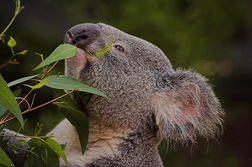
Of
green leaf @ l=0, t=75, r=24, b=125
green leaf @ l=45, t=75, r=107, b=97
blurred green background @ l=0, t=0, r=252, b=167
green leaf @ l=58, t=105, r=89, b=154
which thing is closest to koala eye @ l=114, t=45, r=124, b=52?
green leaf @ l=58, t=105, r=89, b=154

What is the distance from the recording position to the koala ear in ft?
12.0

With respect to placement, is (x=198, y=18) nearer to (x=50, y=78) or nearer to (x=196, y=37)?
(x=196, y=37)

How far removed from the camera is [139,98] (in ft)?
12.2

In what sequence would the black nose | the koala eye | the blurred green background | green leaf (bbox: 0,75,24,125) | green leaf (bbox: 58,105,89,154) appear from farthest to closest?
the blurred green background, the koala eye, the black nose, green leaf (bbox: 58,105,89,154), green leaf (bbox: 0,75,24,125)

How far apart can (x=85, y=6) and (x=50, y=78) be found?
4.29 m

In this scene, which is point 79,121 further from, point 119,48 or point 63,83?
point 119,48

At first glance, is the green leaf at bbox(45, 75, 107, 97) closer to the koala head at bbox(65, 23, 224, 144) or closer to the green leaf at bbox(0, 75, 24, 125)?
the green leaf at bbox(0, 75, 24, 125)

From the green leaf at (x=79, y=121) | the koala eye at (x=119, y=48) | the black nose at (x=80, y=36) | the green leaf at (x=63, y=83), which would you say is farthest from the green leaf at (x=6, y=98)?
the koala eye at (x=119, y=48)

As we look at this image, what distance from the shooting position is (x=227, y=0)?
756 cm

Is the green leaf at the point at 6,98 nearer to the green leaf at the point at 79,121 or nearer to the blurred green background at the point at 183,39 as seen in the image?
the green leaf at the point at 79,121

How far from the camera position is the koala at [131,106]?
3600mm

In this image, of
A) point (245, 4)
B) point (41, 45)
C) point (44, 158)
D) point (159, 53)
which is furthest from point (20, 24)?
point (44, 158)

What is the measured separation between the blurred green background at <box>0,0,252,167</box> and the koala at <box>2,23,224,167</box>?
237cm

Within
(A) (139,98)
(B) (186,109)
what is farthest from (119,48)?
(B) (186,109)
